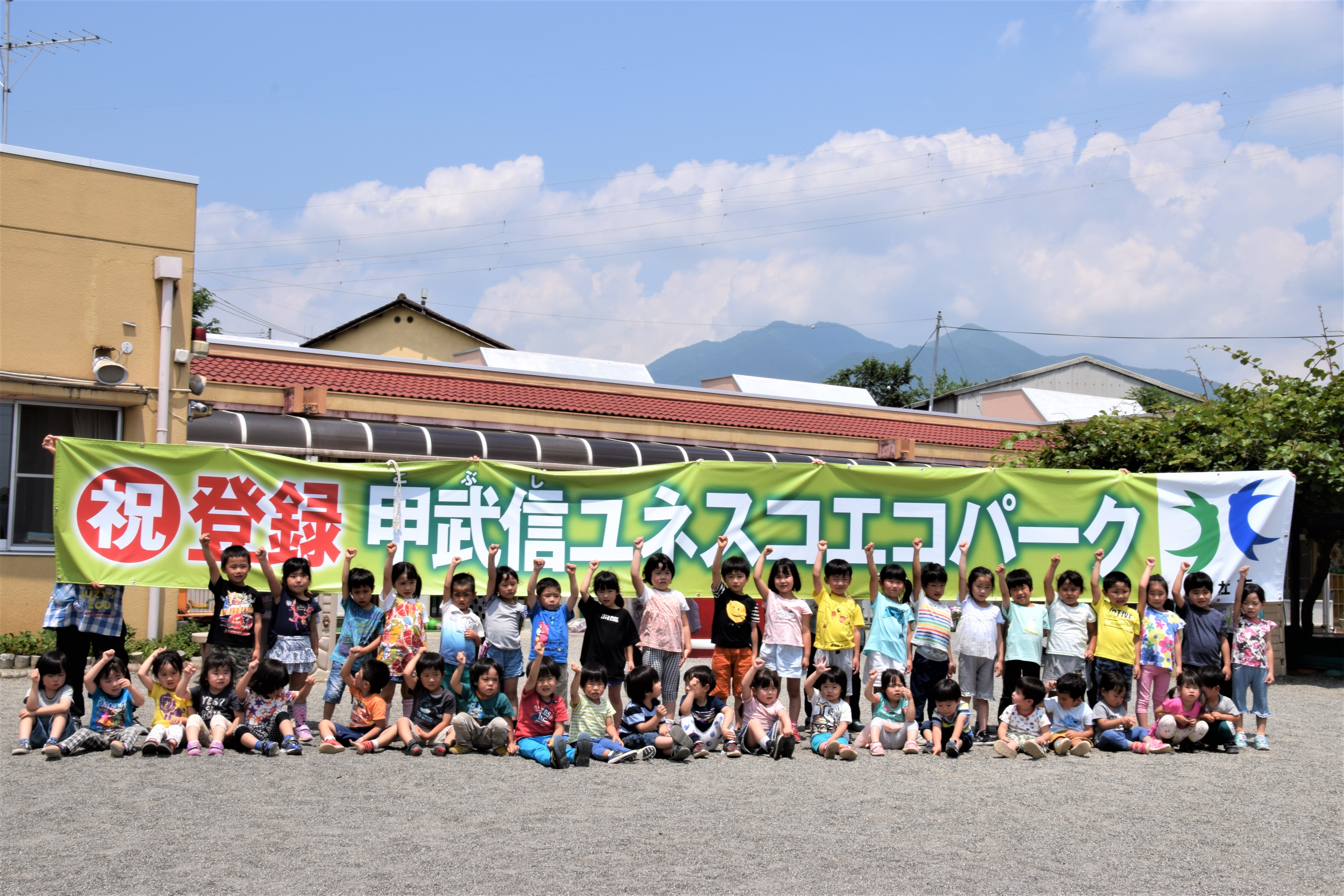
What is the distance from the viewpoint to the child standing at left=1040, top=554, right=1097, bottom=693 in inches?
A: 327

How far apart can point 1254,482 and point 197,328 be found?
420 inches

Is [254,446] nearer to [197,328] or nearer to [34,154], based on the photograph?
[197,328]

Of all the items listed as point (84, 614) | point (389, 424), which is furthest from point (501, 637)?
point (389, 424)

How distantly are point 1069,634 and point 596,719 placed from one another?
3566 millimetres

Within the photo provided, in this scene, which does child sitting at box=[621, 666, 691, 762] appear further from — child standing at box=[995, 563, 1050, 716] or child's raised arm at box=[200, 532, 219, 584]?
child's raised arm at box=[200, 532, 219, 584]

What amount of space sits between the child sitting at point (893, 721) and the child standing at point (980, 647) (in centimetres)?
55

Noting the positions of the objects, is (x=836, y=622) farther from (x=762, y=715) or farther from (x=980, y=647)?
(x=980, y=647)

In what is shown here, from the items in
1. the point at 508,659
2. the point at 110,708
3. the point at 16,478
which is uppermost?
the point at 16,478

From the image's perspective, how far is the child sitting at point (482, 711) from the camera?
24.2ft

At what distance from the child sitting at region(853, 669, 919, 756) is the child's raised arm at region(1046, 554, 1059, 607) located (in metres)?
1.65

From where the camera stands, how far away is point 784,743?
7441mm

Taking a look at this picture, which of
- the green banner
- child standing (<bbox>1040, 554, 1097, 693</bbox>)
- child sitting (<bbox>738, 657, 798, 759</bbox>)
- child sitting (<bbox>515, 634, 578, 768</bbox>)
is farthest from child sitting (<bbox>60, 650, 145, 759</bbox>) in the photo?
child standing (<bbox>1040, 554, 1097, 693</bbox>)

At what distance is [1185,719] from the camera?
806 centimetres

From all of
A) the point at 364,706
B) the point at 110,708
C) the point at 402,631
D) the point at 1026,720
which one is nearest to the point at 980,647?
the point at 1026,720
